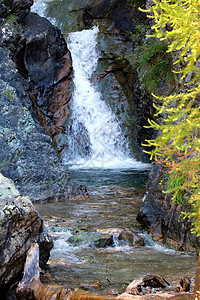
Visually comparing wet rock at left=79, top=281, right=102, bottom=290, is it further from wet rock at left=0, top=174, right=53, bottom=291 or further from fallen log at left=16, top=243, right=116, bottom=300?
wet rock at left=0, top=174, right=53, bottom=291

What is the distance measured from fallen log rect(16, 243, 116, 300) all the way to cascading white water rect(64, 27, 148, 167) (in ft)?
35.4

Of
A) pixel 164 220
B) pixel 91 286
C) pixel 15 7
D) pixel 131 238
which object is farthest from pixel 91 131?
pixel 91 286

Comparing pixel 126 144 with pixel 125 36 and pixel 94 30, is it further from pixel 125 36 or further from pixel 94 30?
pixel 94 30

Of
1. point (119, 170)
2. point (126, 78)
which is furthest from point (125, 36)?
point (119, 170)

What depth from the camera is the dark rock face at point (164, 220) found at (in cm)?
445

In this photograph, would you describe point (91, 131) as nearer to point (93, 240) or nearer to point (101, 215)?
point (101, 215)

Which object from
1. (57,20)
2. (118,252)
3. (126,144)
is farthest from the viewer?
(57,20)

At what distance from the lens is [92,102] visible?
16.1 m

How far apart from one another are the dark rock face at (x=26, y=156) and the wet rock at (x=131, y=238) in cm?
287

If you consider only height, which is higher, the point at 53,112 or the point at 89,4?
the point at 89,4

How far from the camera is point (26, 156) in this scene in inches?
297

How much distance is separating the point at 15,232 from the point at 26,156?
4613 millimetres

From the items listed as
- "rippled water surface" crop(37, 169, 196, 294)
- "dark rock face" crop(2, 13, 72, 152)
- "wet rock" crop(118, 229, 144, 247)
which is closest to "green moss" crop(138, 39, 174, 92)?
"rippled water surface" crop(37, 169, 196, 294)

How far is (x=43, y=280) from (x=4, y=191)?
3.23 ft
